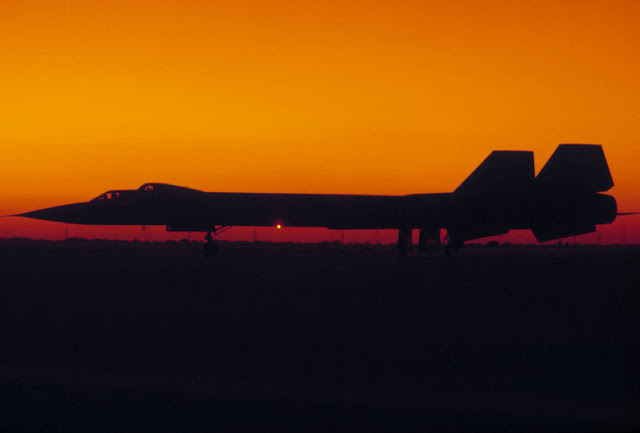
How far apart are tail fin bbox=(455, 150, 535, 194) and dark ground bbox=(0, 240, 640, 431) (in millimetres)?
19846

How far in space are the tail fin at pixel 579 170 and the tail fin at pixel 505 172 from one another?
844 millimetres

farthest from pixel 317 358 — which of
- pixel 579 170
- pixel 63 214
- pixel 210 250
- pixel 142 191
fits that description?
pixel 579 170

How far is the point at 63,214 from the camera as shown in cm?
2978

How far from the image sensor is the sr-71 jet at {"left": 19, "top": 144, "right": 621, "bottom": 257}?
29672 mm

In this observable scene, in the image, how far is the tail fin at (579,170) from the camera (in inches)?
1309

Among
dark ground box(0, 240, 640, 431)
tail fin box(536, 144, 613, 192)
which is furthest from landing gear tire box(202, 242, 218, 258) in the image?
tail fin box(536, 144, 613, 192)

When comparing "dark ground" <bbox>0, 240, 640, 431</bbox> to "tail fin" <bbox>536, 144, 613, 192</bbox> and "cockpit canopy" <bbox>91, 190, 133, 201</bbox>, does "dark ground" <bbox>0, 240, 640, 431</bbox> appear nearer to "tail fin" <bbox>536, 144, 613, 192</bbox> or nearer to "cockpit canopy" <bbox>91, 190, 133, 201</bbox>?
"cockpit canopy" <bbox>91, 190, 133, 201</bbox>

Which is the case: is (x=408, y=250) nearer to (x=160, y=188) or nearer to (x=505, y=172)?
(x=505, y=172)

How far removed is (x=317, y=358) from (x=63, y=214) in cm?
2511

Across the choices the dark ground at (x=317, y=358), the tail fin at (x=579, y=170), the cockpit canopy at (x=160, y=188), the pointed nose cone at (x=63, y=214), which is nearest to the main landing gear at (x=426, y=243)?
the tail fin at (x=579, y=170)

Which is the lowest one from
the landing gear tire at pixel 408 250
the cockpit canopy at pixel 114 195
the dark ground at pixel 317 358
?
the dark ground at pixel 317 358

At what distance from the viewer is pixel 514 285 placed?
15664 mm

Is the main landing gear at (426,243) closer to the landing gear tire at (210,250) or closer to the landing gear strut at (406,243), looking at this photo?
the landing gear strut at (406,243)

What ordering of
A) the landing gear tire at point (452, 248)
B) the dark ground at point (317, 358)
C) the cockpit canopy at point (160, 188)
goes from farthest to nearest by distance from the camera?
the landing gear tire at point (452, 248) → the cockpit canopy at point (160, 188) → the dark ground at point (317, 358)
